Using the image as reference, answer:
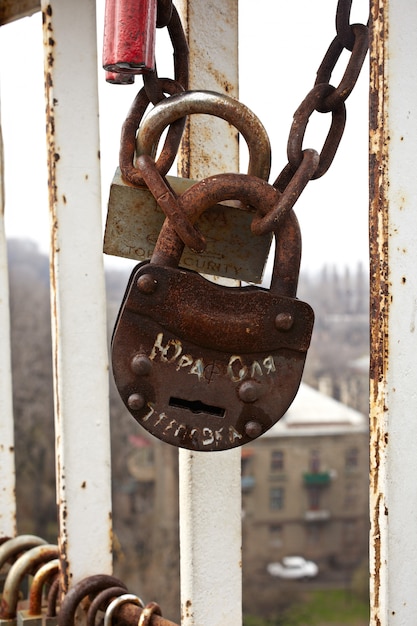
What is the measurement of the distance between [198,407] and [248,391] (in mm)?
50

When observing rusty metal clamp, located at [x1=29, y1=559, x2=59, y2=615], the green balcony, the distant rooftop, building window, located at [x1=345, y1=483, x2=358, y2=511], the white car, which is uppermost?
rusty metal clamp, located at [x1=29, y1=559, x2=59, y2=615]

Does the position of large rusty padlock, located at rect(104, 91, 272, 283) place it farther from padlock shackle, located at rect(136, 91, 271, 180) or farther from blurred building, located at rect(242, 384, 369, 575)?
blurred building, located at rect(242, 384, 369, 575)

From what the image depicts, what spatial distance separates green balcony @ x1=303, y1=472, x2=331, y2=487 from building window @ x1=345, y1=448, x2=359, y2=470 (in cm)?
73

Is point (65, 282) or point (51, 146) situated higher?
point (51, 146)

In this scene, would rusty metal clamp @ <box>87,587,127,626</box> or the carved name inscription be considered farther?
rusty metal clamp @ <box>87,587,127,626</box>

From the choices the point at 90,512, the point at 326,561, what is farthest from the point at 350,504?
the point at 90,512

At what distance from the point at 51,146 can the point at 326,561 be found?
83.6ft

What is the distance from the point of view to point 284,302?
0.76 m

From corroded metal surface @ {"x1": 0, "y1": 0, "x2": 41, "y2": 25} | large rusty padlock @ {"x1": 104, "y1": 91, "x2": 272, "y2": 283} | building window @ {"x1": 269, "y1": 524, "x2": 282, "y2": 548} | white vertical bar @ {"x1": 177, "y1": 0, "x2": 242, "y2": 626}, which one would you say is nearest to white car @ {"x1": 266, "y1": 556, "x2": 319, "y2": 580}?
building window @ {"x1": 269, "y1": 524, "x2": 282, "y2": 548}

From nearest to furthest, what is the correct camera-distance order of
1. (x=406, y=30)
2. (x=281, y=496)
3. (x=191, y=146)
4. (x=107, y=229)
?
(x=406, y=30) → (x=107, y=229) → (x=191, y=146) → (x=281, y=496)

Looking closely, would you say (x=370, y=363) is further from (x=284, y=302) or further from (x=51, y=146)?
(x=51, y=146)

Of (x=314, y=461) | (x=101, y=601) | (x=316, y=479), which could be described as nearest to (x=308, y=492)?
(x=316, y=479)

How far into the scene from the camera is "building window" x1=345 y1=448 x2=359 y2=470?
25.0 m

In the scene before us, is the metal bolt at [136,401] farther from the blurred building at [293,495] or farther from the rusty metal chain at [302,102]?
the blurred building at [293,495]
